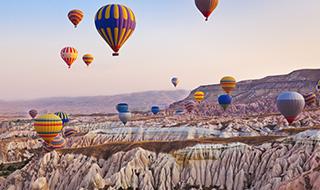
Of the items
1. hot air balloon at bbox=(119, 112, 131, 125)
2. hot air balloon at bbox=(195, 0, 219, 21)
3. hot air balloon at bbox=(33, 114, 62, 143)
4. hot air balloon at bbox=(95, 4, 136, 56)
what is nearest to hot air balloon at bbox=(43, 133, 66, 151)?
hot air balloon at bbox=(33, 114, 62, 143)

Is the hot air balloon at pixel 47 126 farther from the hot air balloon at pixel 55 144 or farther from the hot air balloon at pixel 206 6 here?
the hot air balloon at pixel 206 6

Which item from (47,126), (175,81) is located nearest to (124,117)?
(47,126)

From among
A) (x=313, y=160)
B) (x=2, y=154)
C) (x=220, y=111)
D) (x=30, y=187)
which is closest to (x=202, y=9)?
(x=313, y=160)

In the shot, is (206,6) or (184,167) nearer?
(184,167)

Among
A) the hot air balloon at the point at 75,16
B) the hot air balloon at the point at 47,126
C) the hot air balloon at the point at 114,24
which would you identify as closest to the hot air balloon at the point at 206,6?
the hot air balloon at the point at 114,24

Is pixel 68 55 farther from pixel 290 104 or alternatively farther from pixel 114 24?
pixel 290 104
